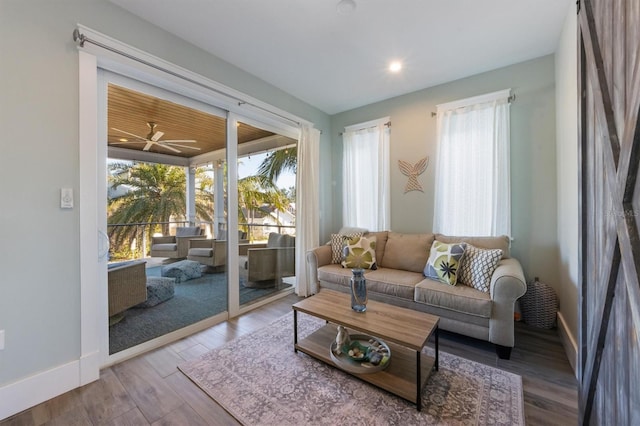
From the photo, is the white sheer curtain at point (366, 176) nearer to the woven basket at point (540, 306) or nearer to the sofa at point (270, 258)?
the sofa at point (270, 258)

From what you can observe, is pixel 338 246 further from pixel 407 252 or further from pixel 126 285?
pixel 126 285

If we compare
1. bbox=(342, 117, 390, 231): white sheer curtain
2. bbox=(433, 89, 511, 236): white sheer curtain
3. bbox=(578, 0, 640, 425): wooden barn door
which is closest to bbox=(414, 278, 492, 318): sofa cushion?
bbox=(578, 0, 640, 425): wooden barn door

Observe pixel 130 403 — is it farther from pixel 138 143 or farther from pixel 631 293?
pixel 631 293

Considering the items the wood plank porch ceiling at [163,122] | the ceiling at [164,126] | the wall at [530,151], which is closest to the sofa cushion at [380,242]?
the wall at [530,151]

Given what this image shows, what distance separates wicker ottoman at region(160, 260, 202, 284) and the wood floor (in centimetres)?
59

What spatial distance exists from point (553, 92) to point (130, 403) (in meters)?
4.34

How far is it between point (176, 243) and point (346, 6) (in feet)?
8.18

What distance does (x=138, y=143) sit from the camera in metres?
2.20

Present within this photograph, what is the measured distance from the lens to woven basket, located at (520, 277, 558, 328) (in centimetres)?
241

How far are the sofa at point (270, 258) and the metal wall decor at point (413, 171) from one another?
1.77 meters

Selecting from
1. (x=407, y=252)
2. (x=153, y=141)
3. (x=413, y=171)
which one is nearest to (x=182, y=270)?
(x=153, y=141)

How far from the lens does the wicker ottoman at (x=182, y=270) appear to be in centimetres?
243

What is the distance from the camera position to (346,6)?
6.16 feet

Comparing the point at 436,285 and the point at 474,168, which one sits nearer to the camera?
the point at 436,285
